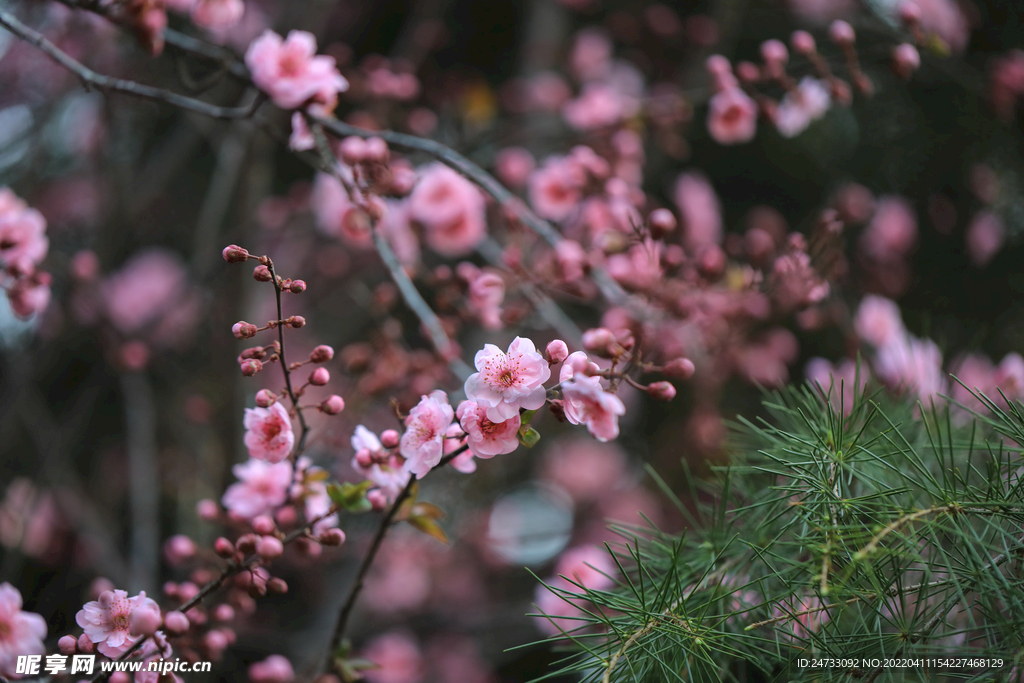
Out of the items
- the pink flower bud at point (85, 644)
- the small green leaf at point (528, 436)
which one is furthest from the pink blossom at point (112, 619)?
the small green leaf at point (528, 436)

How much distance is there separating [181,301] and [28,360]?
358 millimetres

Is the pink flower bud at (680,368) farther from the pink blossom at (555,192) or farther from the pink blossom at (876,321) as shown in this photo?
the pink blossom at (876,321)

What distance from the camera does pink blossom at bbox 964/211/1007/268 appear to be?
4.75ft

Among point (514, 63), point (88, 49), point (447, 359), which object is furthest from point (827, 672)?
point (514, 63)

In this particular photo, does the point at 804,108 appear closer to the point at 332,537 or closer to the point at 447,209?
the point at 447,209

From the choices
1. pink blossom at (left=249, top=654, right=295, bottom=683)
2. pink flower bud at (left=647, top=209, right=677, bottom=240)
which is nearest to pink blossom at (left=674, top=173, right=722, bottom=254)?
pink flower bud at (left=647, top=209, right=677, bottom=240)

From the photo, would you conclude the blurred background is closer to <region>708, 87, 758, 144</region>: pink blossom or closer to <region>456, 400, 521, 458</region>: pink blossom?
<region>708, 87, 758, 144</region>: pink blossom

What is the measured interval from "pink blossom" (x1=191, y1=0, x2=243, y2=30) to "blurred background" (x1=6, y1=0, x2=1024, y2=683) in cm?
21

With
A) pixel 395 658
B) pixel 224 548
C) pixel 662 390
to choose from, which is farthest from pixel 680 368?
pixel 395 658

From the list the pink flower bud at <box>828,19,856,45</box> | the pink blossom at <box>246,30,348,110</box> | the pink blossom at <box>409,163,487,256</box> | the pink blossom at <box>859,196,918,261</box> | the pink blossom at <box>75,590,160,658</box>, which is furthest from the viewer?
the pink blossom at <box>859,196,918,261</box>

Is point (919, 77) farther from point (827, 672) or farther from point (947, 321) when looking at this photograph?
point (827, 672)

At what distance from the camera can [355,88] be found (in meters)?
1.46

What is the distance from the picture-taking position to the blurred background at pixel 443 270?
1260 mm

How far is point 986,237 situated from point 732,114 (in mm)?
768
